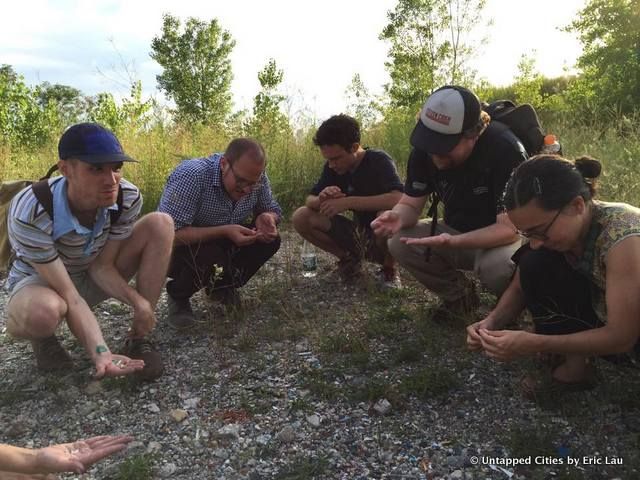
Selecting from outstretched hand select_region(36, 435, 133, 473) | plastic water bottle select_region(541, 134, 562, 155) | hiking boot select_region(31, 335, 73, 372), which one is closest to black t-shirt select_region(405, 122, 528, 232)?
plastic water bottle select_region(541, 134, 562, 155)

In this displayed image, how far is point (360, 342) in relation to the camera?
2988 millimetres

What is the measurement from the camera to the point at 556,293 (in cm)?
230

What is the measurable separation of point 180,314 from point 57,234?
1050 millimetres

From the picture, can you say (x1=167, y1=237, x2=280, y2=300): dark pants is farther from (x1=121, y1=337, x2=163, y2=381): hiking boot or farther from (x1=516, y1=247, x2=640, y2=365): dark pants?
(x1=516, y1=247, x2=640, y2=365): dark pants

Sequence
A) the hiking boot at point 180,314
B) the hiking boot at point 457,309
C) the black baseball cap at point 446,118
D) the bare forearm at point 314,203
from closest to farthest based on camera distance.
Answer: the black baseball cap at point 446,118, the hiking boot at point 457,309, the hiking boot at point 180,314, the bare forearm at point 314,203

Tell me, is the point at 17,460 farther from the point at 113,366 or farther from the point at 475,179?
the point at 475,179

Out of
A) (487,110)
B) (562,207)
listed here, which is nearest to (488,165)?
(487,110)

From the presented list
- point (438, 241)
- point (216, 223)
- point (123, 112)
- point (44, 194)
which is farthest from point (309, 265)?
point (123, 112)

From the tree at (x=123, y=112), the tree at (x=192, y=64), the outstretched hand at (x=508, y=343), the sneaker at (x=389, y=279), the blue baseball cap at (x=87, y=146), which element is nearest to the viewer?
the outstretched hand at (x=508, y=343)

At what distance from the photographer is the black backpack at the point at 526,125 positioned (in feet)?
9.48

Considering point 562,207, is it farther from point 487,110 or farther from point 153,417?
point 153,417

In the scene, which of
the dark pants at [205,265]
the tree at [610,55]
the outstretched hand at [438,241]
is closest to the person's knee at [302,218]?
the dark pants at [205,265]

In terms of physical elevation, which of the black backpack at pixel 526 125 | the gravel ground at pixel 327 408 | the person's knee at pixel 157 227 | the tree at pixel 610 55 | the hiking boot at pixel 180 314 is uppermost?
the tree at pixel 610 55

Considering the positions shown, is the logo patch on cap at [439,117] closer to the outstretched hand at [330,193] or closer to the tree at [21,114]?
the outstretched hand at [330,193]
